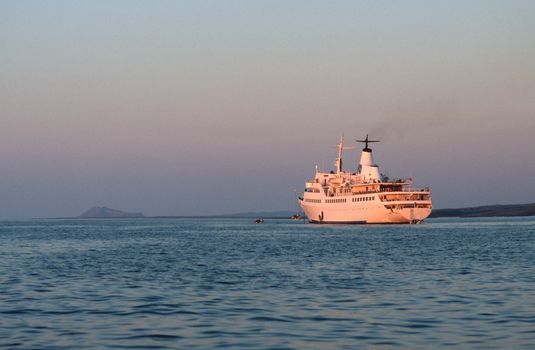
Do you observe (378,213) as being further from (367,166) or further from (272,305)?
(272,305)

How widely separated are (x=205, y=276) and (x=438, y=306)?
1630cm

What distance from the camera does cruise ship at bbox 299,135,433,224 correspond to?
151 m

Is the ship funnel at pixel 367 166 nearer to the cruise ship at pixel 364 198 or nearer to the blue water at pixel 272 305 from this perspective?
the cruise ship at pixel 364 198

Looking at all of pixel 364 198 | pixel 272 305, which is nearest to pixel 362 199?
pixel 364 198

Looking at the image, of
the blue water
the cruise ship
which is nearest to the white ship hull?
the cruise ship

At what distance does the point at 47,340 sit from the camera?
69.7ft

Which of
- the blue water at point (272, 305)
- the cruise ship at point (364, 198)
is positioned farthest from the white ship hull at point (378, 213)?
the blue water at point (272, 305)

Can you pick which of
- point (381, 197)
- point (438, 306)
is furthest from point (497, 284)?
point (381, 197)

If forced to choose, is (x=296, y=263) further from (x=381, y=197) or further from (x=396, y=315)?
(x=381, y=197)

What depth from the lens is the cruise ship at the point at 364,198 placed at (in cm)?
15112

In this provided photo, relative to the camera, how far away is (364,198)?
155125 millimetres

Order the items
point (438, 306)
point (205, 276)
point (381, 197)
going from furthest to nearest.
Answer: point (381, 197), point (205, 276), point (438, 306)

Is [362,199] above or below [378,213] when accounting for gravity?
above

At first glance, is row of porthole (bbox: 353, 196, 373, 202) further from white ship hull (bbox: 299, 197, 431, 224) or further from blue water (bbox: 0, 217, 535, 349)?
blue water (bbox: 0, 217, 535, 349)
